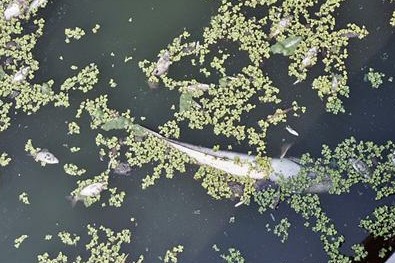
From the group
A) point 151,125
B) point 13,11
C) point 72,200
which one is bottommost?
point 72,200

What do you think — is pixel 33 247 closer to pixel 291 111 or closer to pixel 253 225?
pixel 253 225

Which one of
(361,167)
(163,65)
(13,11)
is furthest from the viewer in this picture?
(13,11)

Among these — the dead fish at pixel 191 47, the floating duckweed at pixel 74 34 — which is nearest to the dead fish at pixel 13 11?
the floating duckweed at pixel 74 34

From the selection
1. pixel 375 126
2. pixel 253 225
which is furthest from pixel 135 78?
pixel 375 126

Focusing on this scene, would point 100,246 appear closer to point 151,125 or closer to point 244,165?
point 151,125

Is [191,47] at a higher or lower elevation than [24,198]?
higher

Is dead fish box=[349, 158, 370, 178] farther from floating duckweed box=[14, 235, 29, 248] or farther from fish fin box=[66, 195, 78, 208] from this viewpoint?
floating duckweed box=[14, 235, 29, 248]

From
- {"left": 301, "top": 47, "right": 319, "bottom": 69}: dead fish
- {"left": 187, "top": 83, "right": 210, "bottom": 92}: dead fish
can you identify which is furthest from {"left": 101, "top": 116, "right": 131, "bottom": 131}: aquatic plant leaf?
{"left": 301, "top": 47, "right": 319, "bottom": 69}: dead fish

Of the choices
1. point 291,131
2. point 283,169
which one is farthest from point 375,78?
point 283,169
